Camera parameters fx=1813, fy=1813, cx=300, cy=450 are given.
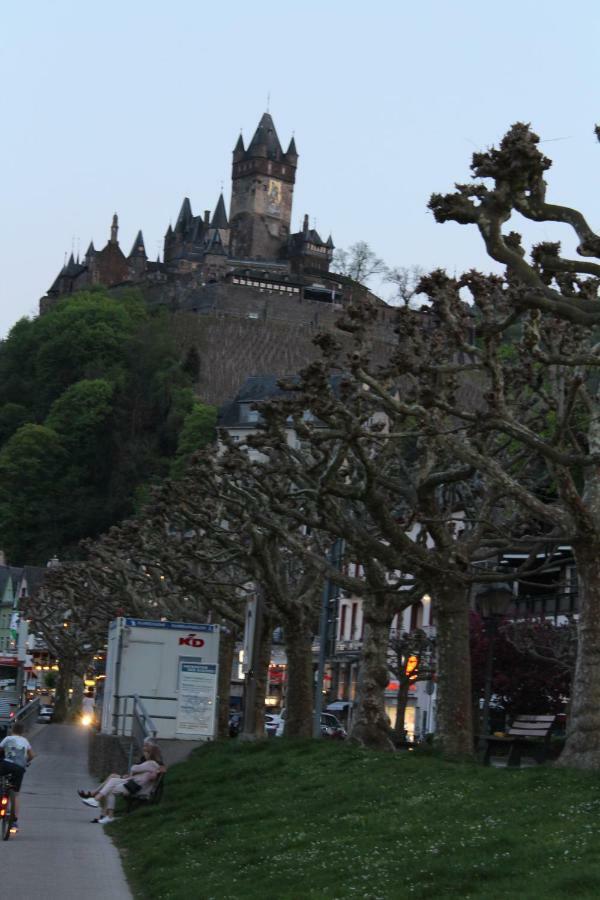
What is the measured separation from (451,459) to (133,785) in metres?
8.40

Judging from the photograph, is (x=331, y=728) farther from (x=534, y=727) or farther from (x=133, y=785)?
(x=133, y=785)

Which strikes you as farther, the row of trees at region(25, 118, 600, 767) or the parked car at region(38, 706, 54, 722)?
the parked car at region(38, 706, 54, 722)

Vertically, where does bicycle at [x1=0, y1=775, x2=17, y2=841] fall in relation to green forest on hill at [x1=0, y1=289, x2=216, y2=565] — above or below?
below

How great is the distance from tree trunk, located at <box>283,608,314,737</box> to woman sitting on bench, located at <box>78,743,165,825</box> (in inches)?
414

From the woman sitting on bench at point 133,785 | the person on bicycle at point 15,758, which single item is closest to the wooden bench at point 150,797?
the woman sitting on bench at point 133,785

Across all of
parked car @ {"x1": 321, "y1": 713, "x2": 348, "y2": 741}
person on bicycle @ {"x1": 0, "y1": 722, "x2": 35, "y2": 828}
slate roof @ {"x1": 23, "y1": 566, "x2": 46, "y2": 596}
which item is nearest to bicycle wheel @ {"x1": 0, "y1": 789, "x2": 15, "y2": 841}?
person on bicycle @ {"x1": 0, "y1": 722, "x2": 35, "y2": 828}

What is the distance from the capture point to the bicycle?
22.5 m

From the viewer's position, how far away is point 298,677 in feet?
125

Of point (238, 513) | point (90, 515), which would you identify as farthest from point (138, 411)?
point (238, 513)

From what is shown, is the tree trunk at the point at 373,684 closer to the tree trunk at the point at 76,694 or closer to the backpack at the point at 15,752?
the backpack at the point at 15,752

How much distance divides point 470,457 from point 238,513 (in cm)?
1518

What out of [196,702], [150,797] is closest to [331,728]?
[196,702]

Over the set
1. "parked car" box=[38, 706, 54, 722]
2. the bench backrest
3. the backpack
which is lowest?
the backpack

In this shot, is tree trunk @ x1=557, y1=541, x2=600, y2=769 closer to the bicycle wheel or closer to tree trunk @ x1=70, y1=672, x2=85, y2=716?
the bicycle wheel
